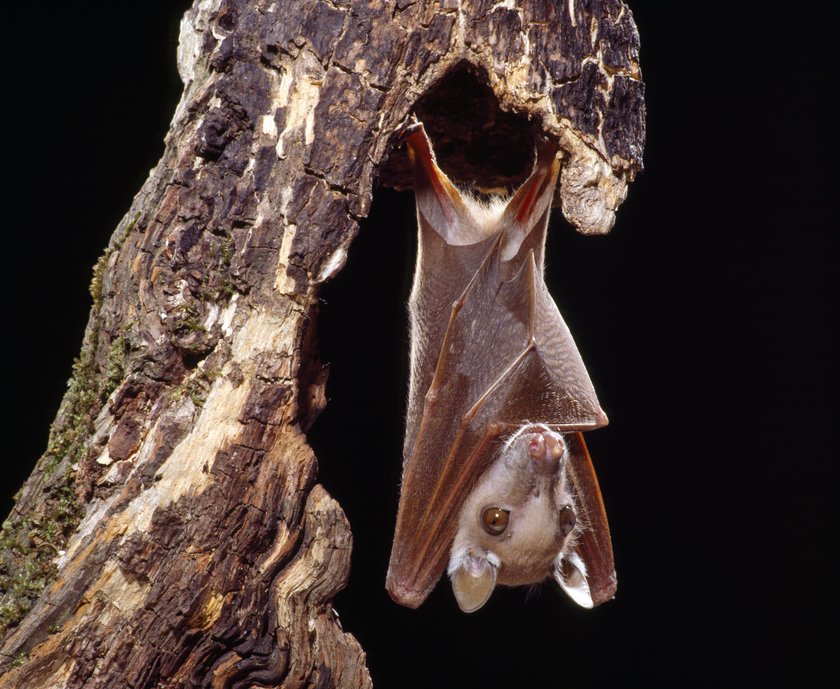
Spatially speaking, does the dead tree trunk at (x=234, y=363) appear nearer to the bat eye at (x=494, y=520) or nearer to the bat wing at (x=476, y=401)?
the bat wing at (x=476, y=401)

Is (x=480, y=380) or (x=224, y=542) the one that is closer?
(x=224, y=542)

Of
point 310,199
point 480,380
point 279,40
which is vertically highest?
point 279,40

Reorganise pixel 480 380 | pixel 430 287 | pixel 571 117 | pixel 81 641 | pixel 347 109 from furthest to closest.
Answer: pixel 430 287
pixel 480 380
pixel 571 117
pixel 347 109
pixel 81 641

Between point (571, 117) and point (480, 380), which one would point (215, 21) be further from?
point (480, 380)

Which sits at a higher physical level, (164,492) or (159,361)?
(159,361)

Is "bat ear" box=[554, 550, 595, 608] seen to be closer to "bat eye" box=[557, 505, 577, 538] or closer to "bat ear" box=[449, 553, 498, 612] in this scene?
→ "bat eye" box=[557, 505, 577, 538]

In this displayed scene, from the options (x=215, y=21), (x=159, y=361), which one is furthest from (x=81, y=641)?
(x=215, y=21)

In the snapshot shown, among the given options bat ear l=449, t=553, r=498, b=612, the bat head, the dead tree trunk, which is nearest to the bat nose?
the bat head

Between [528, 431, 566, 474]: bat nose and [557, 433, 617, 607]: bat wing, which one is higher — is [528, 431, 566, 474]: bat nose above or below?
above
